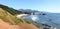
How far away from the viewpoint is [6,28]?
13.0 meters

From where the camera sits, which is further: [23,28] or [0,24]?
[23,28]

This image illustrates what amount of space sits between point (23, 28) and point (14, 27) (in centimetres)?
76

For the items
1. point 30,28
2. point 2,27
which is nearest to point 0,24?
point 2,27

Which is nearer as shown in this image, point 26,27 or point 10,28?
point 10,28

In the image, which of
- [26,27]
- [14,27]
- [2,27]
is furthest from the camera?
[26,27]

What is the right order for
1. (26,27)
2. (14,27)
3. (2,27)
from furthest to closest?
(26,27) < (14,27) < (2,27)

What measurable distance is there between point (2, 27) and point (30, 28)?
10.2 ft

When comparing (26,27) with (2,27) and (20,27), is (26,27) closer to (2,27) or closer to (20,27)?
(20,27)

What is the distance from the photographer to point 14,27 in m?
13.7

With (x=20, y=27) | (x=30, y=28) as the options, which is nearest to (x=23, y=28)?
(x=20, y=27)

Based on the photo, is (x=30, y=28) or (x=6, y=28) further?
(x=30, y=28)

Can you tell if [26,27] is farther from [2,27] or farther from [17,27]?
[2,27]

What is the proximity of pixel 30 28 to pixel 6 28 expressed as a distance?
287cm

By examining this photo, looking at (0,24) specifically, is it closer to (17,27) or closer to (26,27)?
(17,27)
